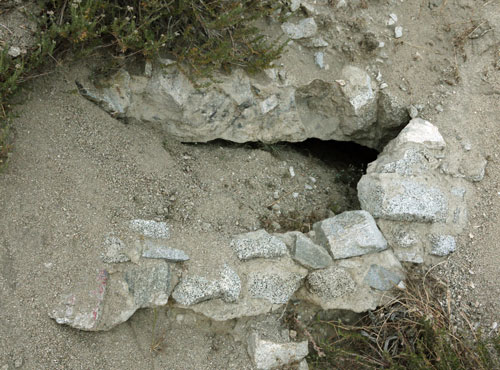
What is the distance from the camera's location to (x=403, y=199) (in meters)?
3.30

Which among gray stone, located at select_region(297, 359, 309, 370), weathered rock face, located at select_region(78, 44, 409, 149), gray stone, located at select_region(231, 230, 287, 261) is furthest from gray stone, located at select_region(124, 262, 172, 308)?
weathered rock face, located at select_region(78, 44, 409, 149)

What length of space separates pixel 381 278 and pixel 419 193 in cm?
67

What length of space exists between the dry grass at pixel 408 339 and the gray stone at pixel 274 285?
27cm

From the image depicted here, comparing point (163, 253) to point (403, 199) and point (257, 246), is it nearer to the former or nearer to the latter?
point (257, 246)

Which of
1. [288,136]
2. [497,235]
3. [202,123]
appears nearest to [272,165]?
[288,136]

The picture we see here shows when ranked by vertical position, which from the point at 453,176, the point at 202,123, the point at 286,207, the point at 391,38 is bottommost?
the point at 286,207

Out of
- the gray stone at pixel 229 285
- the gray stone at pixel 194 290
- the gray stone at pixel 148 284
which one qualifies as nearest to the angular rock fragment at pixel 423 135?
the gray stone at pixel 229 285

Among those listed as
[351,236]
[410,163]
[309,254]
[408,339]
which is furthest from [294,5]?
[408,339]

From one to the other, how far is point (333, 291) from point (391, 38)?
220 centimetres

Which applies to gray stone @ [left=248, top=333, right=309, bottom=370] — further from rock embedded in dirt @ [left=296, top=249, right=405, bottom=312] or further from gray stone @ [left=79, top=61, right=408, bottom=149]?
gray stone @ [left=79, top=61, right=408, bottom=149]

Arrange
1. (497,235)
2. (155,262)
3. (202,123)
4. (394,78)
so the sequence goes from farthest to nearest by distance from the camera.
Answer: (394,78) < (202,123) < (497,235) < (155,262)

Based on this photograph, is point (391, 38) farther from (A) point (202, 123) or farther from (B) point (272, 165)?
(A) point (202, 123)

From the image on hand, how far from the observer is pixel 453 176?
138 inches

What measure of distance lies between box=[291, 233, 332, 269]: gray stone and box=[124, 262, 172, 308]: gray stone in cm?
85
